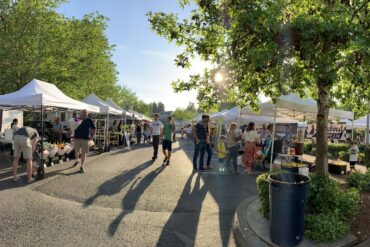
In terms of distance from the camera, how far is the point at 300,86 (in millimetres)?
5664

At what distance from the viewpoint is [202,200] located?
6.94m

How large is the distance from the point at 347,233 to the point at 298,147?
857 centimetres

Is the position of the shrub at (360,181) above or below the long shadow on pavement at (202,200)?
above

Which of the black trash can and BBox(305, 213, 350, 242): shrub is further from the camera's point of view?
BBox(305, 213, 350, 242): shrub

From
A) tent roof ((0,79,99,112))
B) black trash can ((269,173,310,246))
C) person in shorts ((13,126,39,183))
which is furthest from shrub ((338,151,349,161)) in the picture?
person in shorts ((13,126,39,183))

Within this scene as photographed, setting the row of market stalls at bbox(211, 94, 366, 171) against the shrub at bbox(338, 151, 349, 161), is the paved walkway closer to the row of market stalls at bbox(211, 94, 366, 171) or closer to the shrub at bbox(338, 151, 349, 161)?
the row of market stalls at bbox(211, 94, 366, 171)

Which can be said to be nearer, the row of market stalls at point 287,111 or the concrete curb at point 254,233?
the concrete curb at point 254,233

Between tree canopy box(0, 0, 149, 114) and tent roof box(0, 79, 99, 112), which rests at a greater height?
tree canopy box(0, 0, 149, 114)

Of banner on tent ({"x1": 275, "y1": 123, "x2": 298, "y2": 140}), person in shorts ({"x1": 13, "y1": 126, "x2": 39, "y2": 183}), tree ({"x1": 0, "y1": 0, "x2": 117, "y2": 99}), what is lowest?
person in shorts ({"x1": 13, "y1": 126, "x2": 39, "y2": 183})

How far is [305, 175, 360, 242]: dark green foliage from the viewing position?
4.34 m

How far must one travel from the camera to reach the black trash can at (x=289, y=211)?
13.7ft

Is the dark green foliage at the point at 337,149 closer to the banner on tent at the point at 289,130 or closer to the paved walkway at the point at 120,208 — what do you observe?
the banner on tent at the point at 289,130

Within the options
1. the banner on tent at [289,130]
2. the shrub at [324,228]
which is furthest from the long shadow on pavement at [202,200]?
the banner on tent at [289,130]

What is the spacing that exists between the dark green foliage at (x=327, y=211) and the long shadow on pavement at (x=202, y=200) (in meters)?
1.24
